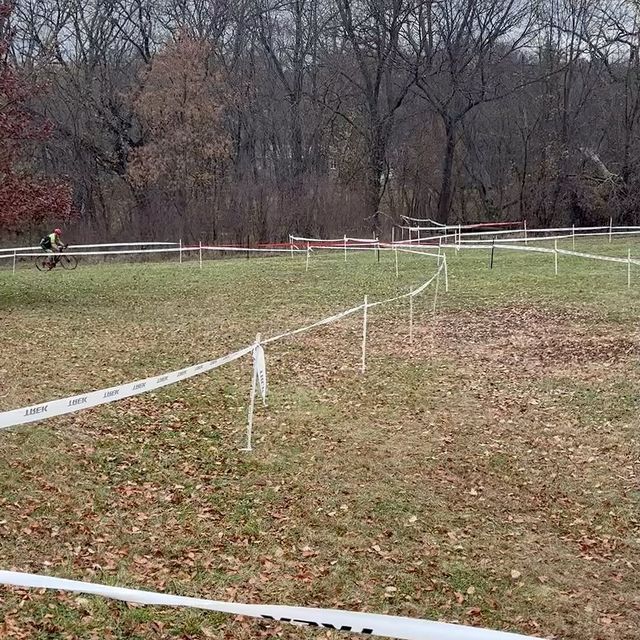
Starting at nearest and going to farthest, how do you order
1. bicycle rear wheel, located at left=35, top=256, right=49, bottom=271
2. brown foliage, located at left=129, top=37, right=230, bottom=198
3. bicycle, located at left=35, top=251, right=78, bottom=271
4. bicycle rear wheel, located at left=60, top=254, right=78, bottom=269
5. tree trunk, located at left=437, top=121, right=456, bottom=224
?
bicycle, located at left=35, top=251, right=78, bottom=271 < bicycle rear wheel, located at left=35, top=256, right=49, bottom=271 < bicycle rear wheel, located at left=60, top=254, right=78, bottom=269 < brown foliage, located at left=129, top=37, right=230, bottom=198 < tree trunk, located at left=437, top=121, right=456, bottom=224

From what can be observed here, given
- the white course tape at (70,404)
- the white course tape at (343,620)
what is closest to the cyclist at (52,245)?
the white course tape at (70,404)

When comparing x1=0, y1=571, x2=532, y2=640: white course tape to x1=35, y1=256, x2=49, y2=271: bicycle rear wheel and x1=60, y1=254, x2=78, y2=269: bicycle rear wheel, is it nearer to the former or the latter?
x1=35, y1=256, x2=49, y2=271: bicycle rear wheel

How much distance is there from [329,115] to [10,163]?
33.5 m

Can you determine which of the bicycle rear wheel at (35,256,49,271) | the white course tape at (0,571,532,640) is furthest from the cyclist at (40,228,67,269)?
the white course tape at (0,571,532,640)

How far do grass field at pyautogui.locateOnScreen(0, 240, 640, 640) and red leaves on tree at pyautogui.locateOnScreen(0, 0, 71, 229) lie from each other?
4.19m

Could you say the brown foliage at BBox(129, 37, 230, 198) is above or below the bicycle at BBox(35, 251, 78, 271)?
above

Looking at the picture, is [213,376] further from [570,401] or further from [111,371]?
[570,401]

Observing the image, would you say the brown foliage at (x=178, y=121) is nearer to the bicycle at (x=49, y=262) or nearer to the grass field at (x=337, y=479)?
the bicycle at (x=49, y=262)

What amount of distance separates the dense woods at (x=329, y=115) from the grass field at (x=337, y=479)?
1114 inches

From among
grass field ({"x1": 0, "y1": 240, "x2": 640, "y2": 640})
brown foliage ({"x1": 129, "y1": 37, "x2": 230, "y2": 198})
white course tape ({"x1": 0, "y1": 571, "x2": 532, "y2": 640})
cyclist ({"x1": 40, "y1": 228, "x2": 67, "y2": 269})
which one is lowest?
grass field ({"x1": 0, "y1": 240, "x2": 640, "y2": 640})

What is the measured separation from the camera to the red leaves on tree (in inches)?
679

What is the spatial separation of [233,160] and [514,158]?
18558mm

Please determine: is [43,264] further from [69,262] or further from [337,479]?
[337,479]

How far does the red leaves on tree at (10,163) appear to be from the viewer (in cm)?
1725
